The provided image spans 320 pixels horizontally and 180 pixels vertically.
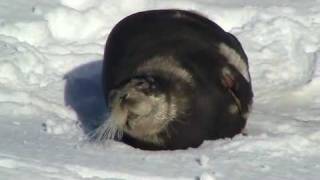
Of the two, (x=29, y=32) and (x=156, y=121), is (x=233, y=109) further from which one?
(x=29, y=32)

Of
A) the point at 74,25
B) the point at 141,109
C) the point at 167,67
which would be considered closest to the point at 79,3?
the point at 74,25

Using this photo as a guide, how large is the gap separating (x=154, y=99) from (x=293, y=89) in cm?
144

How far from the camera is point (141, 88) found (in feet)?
13.9

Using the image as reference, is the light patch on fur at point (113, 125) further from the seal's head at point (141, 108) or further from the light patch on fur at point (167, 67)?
the light patch on fur at point (167, 67)

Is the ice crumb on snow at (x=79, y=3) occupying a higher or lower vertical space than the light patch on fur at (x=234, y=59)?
lower

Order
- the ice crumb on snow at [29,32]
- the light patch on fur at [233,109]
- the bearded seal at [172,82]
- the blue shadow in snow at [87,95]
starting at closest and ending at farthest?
the bearded seal at [172,82], the light patch on fur at [233,109], the blue shadow in snow at [87,95], the ice crumb on snow at [29,32]

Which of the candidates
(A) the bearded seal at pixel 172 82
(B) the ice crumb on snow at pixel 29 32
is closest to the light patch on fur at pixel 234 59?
(A) the bearded seal at pixel 172 82

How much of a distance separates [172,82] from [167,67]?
0.36 ft

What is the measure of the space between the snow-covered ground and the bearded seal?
79mm

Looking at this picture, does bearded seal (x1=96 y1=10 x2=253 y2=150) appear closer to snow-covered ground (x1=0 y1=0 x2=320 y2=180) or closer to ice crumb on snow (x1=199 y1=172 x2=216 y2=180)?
snow-covered ground (x1=0 y1=0 x2=320 y2=180)

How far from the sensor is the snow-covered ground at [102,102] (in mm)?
4211

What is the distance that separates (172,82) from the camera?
14.6 ft

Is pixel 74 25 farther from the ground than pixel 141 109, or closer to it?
closer to it

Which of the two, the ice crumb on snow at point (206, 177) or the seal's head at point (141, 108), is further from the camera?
the seal's head at point (141, 108)
